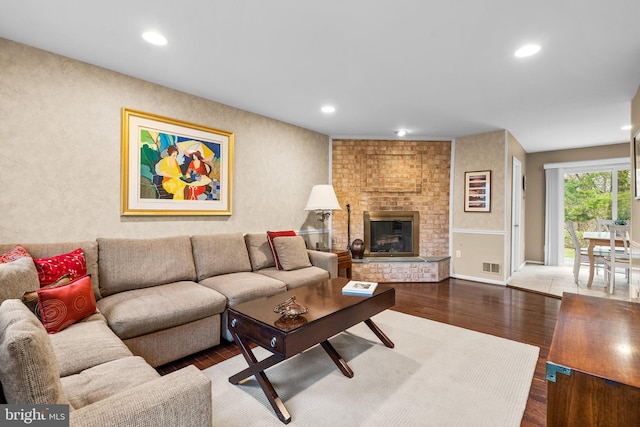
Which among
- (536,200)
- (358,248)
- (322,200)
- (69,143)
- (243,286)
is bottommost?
(243,286)

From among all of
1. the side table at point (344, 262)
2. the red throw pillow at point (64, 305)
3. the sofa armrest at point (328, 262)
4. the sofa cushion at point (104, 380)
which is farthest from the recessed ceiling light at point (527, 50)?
the red throw pillow at point (64, 305)

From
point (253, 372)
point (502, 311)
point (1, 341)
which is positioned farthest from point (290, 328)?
point (502, 311)

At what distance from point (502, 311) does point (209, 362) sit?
3141 mm

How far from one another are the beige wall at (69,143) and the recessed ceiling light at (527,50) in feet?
9.64

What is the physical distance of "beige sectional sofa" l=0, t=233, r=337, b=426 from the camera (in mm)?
896

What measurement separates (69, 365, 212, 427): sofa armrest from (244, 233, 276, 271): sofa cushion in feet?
7.99

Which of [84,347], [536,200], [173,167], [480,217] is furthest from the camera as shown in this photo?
[536,200]

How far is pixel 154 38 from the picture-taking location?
226 cm

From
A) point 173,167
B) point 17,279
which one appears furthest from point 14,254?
point 173,167

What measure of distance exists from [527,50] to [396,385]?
263 cm

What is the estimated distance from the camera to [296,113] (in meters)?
3.99

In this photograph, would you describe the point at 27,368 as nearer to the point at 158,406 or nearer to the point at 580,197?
the point at 158,406

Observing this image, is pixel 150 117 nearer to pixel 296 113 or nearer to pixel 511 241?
pixel 296 113

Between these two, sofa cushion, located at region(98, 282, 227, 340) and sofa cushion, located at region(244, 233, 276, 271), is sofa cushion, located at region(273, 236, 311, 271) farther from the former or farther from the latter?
sofa cushion, located at region(98, 282, 227, 340)
